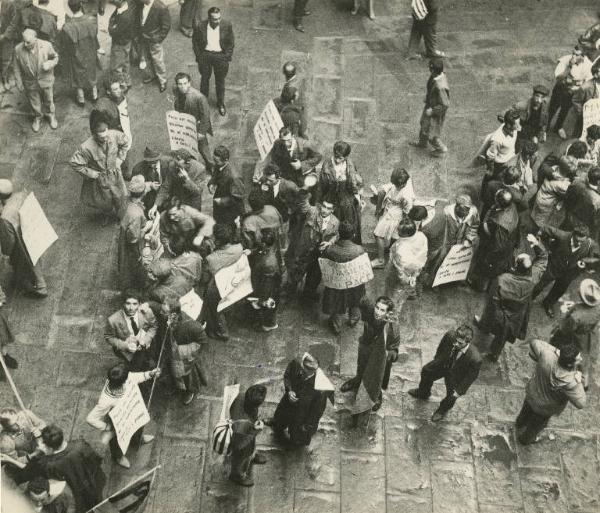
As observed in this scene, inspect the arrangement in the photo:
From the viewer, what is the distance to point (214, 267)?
940cm

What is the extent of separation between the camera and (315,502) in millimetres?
8836

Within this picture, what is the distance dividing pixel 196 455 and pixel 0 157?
5.76 metres

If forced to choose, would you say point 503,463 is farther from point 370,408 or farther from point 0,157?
point 0,157

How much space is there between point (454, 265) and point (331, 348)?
185 cm

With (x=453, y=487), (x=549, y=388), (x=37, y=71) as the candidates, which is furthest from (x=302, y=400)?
(x=37, y=71)

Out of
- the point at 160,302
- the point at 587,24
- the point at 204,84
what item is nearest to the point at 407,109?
the point at 204,84

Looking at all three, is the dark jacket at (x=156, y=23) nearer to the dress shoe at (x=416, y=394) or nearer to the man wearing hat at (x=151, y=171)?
the man wearing hat at (x=151, y=171)

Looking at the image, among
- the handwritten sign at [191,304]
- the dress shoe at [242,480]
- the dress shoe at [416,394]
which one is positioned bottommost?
the dress shoe at [242,480]

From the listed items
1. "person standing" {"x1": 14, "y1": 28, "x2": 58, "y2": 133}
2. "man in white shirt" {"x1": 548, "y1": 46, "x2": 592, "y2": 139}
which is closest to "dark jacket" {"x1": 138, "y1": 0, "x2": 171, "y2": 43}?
"person standing" {"x1": 14, "y1": 28, "x2": 58, "y2": 133}

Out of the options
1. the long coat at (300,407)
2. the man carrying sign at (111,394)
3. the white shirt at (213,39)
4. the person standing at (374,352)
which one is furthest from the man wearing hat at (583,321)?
the white shirt at (213,39)

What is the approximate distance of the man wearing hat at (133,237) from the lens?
9695 mm

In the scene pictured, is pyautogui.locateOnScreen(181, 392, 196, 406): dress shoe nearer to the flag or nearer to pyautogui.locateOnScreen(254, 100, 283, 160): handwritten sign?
the flag

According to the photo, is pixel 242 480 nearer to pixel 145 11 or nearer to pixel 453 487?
pixel 453 487

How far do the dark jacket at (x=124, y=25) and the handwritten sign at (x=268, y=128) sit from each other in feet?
10.5
